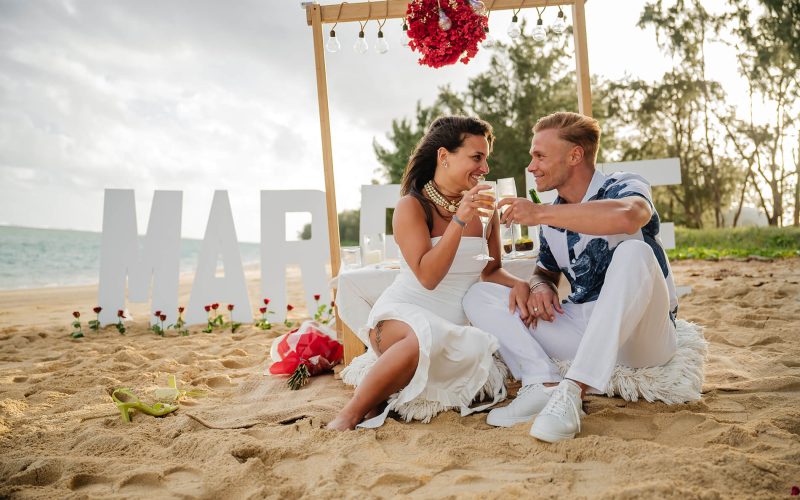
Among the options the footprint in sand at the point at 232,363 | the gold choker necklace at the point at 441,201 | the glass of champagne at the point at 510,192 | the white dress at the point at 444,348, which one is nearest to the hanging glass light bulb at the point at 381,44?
the glass of champagne at the point at 510,192

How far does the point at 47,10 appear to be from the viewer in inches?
834

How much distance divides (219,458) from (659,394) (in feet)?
6.89

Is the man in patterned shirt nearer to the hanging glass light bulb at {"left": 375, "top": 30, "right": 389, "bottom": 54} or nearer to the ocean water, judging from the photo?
the hanging glass light bulb at {"left": 375, "top": 30, "right": 389, "bottom": 54}

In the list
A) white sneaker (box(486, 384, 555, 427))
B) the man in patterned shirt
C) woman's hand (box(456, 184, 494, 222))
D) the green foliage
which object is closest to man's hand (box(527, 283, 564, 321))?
the man in patterned shirt

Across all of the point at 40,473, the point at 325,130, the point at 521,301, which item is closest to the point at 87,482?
the point at 40,473

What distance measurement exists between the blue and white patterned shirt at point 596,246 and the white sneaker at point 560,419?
0.73m

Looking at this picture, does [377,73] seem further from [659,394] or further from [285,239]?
[659,394]

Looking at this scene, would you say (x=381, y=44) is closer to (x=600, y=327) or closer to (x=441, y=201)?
(x=441, y=201)

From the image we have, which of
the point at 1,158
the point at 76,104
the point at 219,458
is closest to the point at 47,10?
the point at 76,104

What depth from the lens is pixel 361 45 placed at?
437 cm

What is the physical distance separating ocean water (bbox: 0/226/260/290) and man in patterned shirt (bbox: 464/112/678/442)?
2352cm

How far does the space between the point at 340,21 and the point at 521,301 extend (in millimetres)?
2952

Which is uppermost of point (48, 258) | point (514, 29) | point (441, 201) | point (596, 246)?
point (514, 29)

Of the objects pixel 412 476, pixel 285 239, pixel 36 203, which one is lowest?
pixel 412 476
